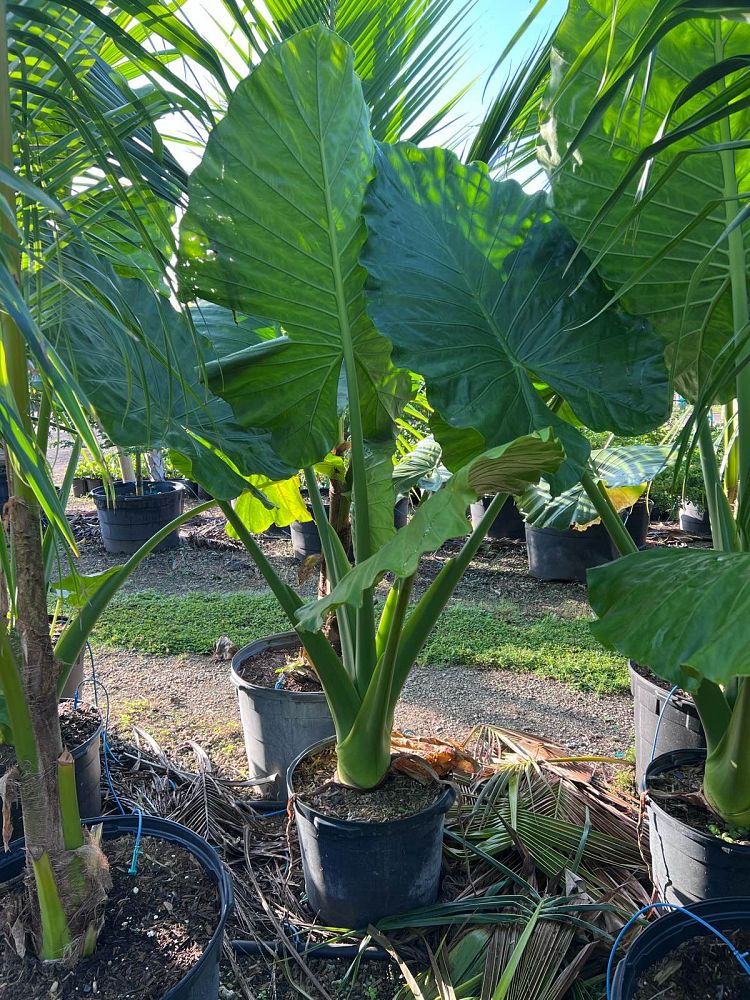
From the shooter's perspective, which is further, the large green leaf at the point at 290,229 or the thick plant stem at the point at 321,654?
the thick plant stem at the point at 321,654

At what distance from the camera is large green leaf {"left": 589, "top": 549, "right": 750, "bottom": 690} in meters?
0.79

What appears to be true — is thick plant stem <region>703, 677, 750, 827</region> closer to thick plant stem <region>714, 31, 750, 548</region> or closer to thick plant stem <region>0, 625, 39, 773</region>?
thick plant stem <region>714, 31, 750, 548</region>

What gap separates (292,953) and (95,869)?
1.63 feet

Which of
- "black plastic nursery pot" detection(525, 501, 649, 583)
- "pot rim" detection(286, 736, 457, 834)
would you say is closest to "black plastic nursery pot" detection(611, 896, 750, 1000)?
"pot rim" detection(286, 736, 457, 834)

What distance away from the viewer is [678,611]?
0.87 m

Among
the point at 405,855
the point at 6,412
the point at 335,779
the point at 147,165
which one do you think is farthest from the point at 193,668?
the point at 6,412

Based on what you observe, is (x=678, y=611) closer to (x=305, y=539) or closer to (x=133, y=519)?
(x=305, y=539)

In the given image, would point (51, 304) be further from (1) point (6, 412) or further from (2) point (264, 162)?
(2) point (264, 162)

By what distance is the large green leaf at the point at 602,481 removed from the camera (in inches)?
74.3

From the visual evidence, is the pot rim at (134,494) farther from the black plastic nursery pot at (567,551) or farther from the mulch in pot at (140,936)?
the mulch in pot at (140,936)

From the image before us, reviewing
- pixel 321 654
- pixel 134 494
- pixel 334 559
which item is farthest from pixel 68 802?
pixel 134 494

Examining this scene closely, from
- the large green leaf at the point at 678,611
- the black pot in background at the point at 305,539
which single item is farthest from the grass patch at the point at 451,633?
the large green leaf at the point at 678,611

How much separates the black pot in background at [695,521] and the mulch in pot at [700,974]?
11.9 feet

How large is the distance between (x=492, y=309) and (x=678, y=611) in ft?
2.13
